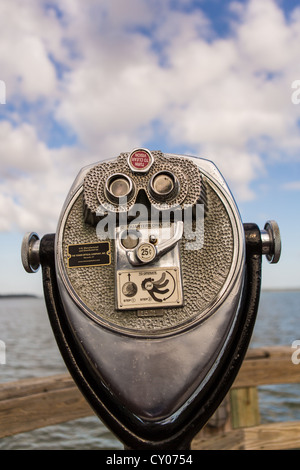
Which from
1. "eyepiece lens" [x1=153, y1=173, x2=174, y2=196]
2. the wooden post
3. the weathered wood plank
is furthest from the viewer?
the wooden post

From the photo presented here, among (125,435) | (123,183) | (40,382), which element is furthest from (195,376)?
(40,382)

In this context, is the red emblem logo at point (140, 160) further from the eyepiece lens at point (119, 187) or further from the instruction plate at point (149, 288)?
the instruction plate at point (149, 288)

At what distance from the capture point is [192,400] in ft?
3.77

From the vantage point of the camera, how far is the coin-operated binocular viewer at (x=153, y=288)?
1.10 m

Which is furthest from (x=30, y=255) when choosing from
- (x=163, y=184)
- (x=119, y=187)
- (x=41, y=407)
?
(x=41, y=407)

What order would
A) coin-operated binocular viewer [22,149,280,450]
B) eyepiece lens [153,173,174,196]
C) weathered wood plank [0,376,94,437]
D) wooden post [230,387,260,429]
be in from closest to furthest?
coin-operated binocular viewer [22,149,280,450] → eyepiece lens [153,173,174,196] → weathered wood plank [0,376,94,437] → wooden post [230,387,260,429]

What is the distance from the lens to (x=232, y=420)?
247cm

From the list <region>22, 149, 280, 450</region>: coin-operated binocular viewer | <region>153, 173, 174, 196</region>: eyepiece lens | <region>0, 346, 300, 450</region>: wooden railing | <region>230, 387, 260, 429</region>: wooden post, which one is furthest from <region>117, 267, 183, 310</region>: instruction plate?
<region>230, 387, 260, 429</region>: wooden post

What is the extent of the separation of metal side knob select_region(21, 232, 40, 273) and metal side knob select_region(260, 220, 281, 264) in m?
0.66

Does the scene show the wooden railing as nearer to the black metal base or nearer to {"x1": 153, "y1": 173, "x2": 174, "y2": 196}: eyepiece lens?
the black metal base

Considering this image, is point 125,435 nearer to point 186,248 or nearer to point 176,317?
point 176,317

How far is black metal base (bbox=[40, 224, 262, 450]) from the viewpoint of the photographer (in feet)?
3.83

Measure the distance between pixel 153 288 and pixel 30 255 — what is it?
0.41m

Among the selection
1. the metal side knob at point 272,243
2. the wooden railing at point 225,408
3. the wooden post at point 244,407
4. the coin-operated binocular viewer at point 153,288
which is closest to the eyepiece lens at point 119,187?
the coin-operated binocular viewer at point 153,288
